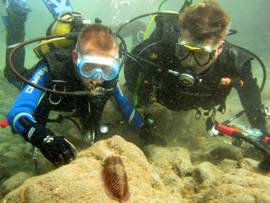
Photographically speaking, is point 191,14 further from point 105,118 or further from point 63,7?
point 63,7

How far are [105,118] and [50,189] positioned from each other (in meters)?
3.41

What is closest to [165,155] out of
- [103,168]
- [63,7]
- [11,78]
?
[103,168]

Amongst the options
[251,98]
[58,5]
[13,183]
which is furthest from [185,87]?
[58,5]

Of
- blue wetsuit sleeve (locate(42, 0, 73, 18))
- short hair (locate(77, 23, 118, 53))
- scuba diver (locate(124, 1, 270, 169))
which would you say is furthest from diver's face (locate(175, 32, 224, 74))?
blue wetsuit sleeve (locate(42, 0, 73, 18))

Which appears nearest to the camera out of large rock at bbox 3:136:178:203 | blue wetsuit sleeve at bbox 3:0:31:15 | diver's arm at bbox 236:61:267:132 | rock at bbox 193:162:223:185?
large rock at bbox 3:136:178:203

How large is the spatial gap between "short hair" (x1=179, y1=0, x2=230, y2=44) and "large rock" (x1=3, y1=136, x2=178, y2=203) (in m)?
2.04

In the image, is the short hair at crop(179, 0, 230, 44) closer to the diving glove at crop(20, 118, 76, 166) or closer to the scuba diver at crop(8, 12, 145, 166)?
the scuba diver at crop(8, 12, 145, 166)

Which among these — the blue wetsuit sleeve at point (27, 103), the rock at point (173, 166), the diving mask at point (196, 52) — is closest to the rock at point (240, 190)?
the rock at point (173, 166)

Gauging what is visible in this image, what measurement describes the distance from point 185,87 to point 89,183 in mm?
2683

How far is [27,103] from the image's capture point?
3375 mm

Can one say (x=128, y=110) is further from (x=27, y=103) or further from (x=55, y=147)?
(x=55, y=147)

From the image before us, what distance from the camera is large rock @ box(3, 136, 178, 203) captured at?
193 centimetres

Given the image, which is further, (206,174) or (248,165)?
(248,165)

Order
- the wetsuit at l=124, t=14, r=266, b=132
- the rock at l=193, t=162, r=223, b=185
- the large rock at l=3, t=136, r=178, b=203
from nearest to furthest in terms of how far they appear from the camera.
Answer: the large rock at l=3, t=136, r=178, b=203, the rock at l=193, t=162, r=223, b=185, the wetsuit at l=124, t=14, r=266, b=132
